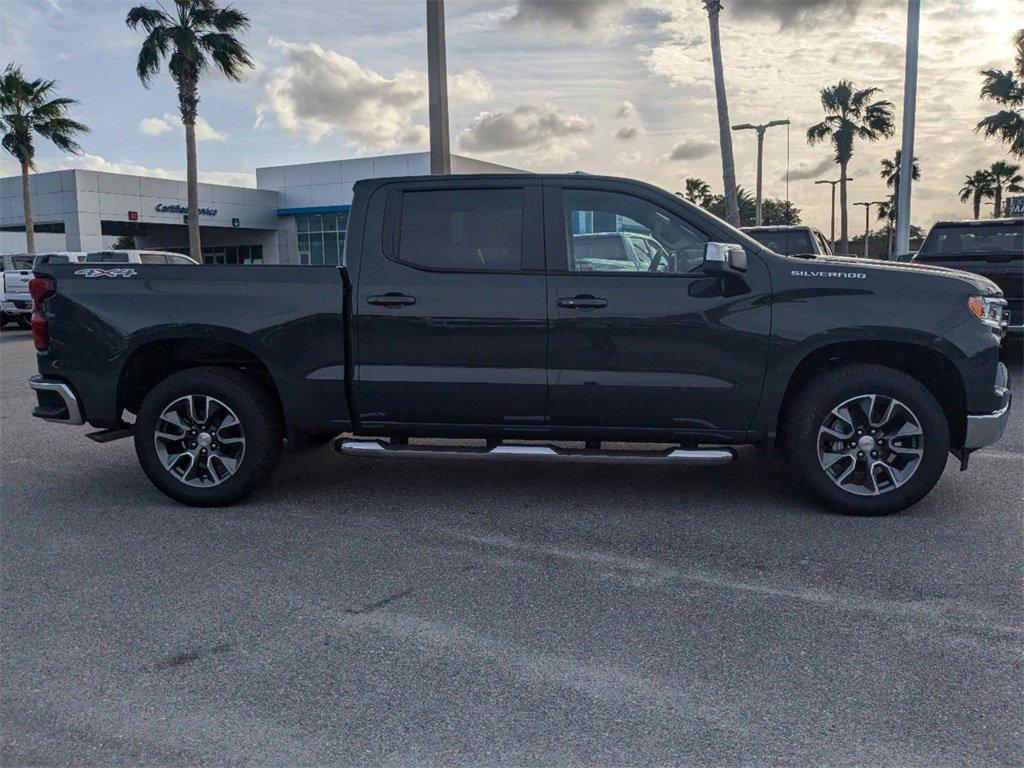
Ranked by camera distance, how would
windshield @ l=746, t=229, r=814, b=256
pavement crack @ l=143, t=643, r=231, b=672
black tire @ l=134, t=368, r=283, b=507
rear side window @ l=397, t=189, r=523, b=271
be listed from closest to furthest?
1. pavement crack @ l=143, t=643, r=231, b=672
2. rear side window @ l=397, t=189, r=523, b=271
3. black tire @ l=134, t=368, r=283, b=507
4. windshield @ l=746, t=229, r=814, b=256

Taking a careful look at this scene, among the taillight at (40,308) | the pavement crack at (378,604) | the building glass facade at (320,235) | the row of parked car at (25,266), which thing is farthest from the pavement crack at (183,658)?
the building glass facade at (320,235)

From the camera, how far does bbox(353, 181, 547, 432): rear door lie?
523 cm

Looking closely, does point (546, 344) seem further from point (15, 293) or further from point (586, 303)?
point (15, 293)

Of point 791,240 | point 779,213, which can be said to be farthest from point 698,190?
point 791,240

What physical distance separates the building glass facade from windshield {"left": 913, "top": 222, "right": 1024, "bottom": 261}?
3655 centimetres

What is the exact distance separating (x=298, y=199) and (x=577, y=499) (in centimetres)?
4479

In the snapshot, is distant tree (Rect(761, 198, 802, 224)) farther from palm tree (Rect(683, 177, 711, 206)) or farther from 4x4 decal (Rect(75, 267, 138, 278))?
4x4 decal (Rect(75, 267, 138, 278))

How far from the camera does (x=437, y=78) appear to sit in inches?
425

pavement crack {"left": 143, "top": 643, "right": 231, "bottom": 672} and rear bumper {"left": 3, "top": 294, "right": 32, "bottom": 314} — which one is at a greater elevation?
rear bumper {"left": 3, "top": 294, "right": 32, "bottom": 314}

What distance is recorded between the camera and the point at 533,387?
524cm

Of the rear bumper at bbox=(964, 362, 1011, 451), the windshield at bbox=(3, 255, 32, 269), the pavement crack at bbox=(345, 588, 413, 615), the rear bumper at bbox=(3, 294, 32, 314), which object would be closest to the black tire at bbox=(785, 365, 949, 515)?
the rear bumper at bbox=(964, 362, 1011, 451)

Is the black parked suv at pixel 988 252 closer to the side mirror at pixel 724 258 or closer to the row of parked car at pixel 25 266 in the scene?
the side mirror at pixel 724 258

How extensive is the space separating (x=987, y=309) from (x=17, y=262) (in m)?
25.6

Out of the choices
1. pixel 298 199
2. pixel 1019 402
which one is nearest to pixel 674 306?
pixel 1019 402
